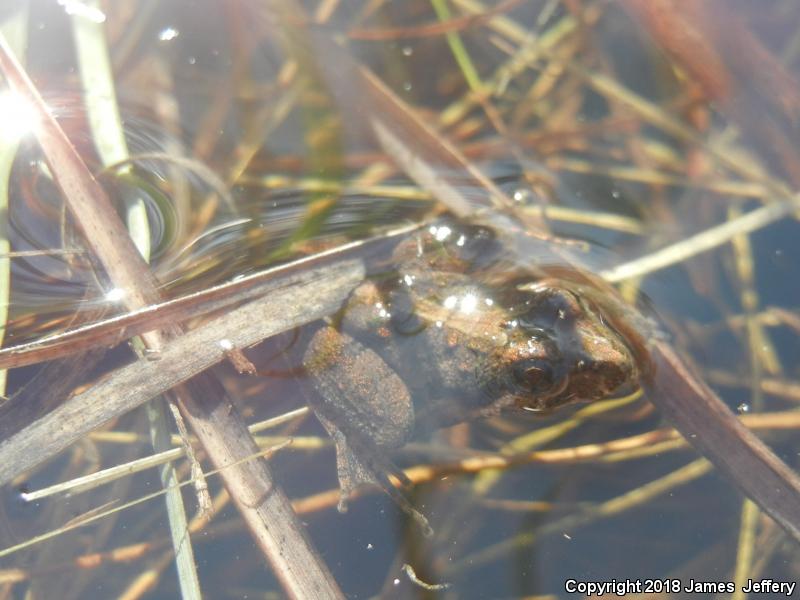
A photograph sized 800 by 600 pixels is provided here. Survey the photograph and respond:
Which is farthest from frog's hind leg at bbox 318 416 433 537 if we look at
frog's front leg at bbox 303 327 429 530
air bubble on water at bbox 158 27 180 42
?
air bubble on water at bbox 158 27 180 42

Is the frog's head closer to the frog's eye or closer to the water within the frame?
the frog's eye

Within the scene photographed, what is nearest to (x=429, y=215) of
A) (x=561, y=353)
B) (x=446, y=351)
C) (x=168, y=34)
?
(x=446, y=351)

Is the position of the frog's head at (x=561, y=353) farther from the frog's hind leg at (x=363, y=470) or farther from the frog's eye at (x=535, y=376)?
the frog's hind leg at (x=363, y=470)

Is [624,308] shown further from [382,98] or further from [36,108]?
[36,108]

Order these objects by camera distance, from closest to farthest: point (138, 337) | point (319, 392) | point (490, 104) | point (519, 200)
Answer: point (138, 337), point (319, 392), point (519, 200), point (490, 104)

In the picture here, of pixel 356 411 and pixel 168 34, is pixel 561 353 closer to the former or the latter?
pixel 356 411

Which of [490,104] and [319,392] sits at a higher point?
Answer: [490,104]

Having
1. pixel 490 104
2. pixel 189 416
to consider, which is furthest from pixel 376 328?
pixel 490 104
